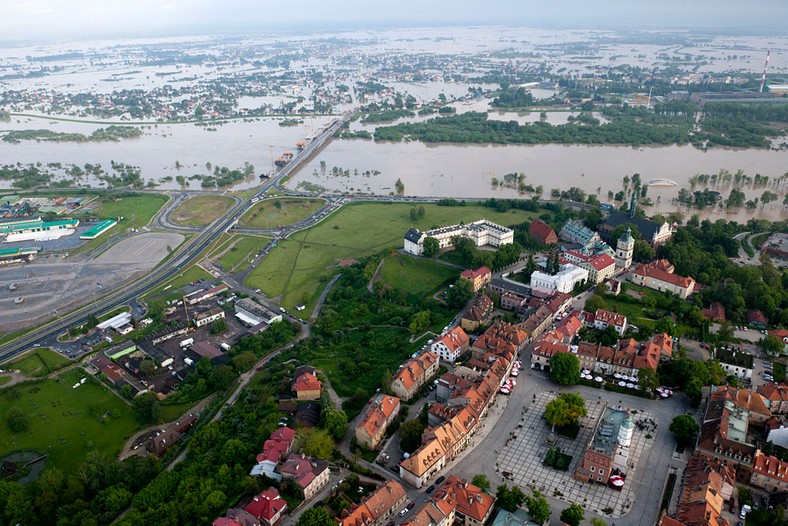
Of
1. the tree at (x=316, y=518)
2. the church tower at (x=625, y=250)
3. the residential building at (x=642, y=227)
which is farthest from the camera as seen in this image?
the residential building at (x=642, y=227)

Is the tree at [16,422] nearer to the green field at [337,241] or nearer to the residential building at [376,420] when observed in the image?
the green field at [337,241]

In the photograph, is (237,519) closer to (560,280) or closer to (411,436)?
(411,436)

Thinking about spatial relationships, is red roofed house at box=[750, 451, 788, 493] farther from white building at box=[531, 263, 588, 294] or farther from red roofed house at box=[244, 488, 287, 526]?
red roofed house at box=[244, 488, 287, 526]

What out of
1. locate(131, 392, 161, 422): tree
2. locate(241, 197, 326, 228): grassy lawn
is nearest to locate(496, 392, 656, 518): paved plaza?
locate(131, 392, 161, 422): tree

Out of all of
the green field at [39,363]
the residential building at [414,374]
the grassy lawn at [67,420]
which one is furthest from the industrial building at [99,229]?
the residential building at [414,374]

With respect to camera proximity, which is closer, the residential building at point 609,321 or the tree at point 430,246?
the residential building at point 609,321

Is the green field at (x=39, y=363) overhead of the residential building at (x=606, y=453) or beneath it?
beneath

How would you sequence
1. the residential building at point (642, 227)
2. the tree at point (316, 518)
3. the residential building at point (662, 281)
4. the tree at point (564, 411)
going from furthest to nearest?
1. the residential building at point (642, 227)
2. the residential building at point (662, 281)
3. the tree at point (564, 411)
4. the tree at point (316, 518)

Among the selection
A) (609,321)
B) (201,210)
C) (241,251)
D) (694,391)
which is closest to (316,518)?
(694,391)
